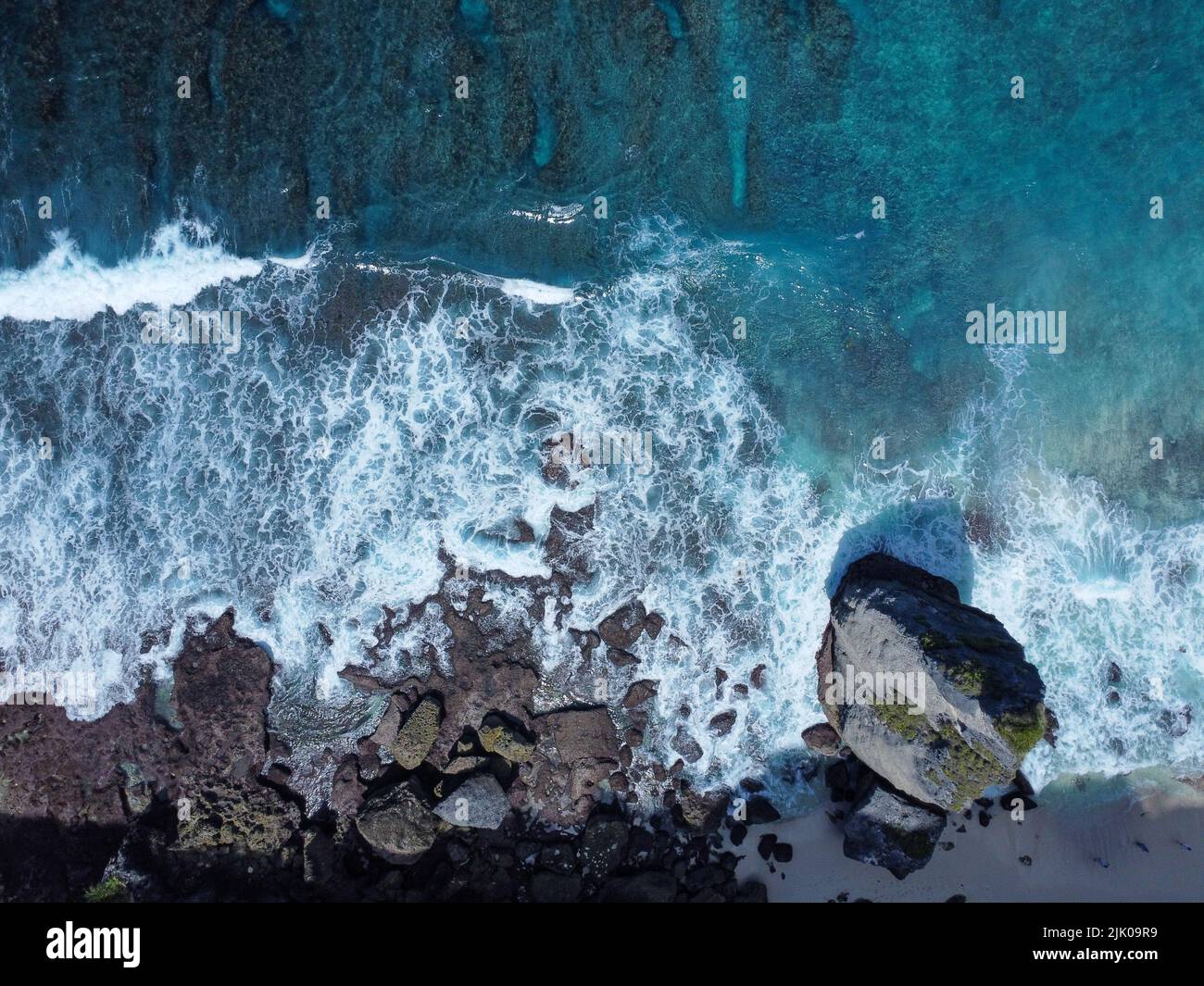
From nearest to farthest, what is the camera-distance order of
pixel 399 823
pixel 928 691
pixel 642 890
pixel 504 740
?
pixel 928 691 → pixel 399 823 → pixel 642 890 → pixel 504 740

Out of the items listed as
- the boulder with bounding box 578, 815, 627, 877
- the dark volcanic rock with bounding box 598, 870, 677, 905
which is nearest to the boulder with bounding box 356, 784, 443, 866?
the boulder with bounding box 578, 815, 627, 877

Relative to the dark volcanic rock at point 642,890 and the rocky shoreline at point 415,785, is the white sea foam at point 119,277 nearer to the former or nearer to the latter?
the rocky shoreline at point 415,785

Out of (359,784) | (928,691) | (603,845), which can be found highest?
(928,691)

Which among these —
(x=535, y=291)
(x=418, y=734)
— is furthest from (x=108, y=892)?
(x=535, y=291)

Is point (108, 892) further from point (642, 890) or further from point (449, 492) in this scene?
point (642, 890)

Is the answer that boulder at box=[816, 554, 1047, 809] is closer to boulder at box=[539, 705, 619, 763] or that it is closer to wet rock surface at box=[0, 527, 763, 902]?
wet rock surface at box=[0, 527, 763, 902]
